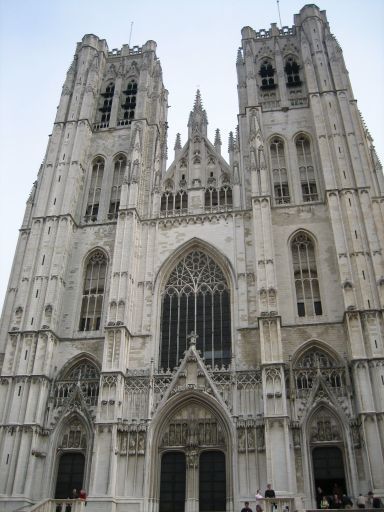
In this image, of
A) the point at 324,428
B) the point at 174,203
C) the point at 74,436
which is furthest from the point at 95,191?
the point at 324,428

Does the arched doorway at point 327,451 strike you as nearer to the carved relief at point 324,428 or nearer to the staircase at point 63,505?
the carved relief at point 324,428

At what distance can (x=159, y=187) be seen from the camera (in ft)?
98.4

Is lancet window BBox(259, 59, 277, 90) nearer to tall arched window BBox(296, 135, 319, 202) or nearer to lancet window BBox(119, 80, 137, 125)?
tall arched window BBox(296, 135, 319, 202)

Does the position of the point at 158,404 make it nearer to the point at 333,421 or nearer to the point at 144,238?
the point at 333,421

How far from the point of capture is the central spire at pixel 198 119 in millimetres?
32281

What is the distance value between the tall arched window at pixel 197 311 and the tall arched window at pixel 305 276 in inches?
134

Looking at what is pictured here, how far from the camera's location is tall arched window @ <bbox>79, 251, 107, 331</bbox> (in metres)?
26.1

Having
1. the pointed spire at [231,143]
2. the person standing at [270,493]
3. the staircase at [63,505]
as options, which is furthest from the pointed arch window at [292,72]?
the staircase at [63,505]

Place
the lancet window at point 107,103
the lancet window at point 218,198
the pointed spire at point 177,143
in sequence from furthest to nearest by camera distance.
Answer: the lancet window at point 107,103 < the pointed spire at point 177,143 < the lancet window at point 218,198

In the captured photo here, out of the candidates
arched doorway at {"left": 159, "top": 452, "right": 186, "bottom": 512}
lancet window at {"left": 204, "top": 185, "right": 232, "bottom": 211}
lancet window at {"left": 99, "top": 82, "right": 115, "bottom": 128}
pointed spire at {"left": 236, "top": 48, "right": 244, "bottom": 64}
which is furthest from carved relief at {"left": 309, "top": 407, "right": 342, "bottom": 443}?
pointed spire at {"left": 236, "top": 48, "right": 244, "bottom": 64}

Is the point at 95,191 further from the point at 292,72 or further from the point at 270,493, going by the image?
the point at 270,493

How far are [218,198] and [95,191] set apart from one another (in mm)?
7443

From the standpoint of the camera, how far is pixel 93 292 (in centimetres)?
2719

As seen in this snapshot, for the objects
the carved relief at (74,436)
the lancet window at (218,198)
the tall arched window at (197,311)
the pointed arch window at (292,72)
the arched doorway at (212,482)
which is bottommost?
the arched doorway at (212,482)
